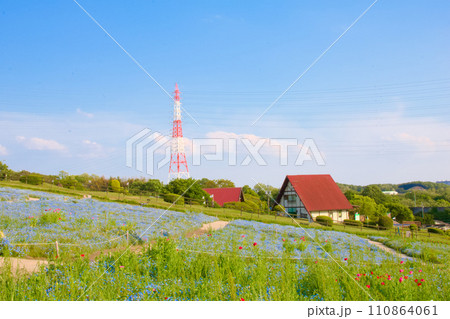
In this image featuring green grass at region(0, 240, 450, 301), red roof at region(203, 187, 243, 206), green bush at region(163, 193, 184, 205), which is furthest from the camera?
red roof at region(203, 187, 243, 206)

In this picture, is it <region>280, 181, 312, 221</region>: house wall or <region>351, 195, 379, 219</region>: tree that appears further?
<region>351, 195, 379, 219</region>: tree

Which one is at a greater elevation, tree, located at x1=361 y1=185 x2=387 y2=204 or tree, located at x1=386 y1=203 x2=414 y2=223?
tree, located at x1=361 y1=185 x2=387 y2=204

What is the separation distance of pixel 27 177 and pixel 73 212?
70.2 ft

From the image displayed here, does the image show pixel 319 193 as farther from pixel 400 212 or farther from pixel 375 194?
pixel 375 194

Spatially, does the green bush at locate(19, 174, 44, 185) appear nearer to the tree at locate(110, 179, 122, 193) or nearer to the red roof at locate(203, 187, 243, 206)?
the tree at locate(110, 179, 122, 193)

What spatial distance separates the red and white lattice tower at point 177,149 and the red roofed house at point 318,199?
77.8 feet

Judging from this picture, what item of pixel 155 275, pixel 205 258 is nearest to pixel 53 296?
pixel 155 275

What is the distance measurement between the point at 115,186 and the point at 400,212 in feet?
111

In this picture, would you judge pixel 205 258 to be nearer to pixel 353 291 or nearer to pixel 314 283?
pixel 314 283

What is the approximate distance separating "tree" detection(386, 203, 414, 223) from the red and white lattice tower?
1239 inches

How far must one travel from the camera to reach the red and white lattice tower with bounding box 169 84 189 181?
505 inches

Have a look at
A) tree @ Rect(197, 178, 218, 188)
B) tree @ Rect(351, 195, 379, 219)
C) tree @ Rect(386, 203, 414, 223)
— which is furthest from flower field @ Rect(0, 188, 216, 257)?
tree @ Rect(351, 195, 379, 219)
